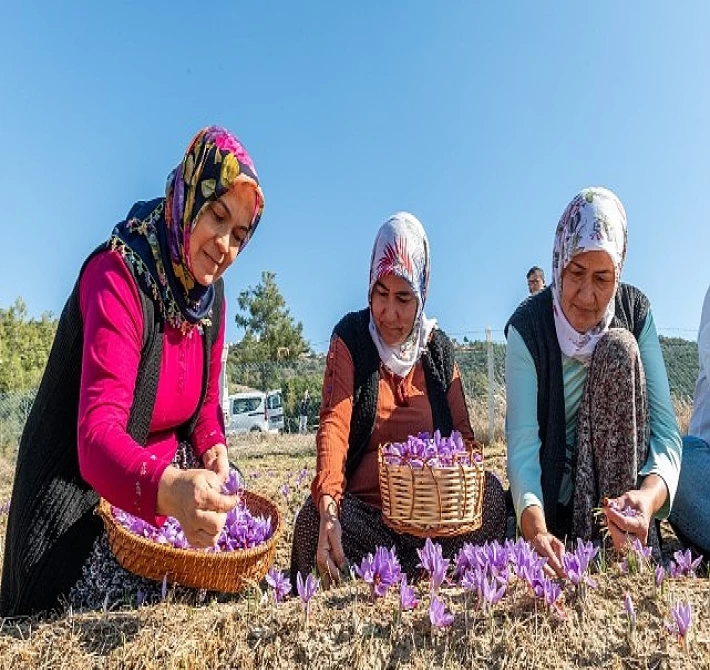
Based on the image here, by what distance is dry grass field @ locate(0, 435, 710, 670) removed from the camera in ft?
5.58

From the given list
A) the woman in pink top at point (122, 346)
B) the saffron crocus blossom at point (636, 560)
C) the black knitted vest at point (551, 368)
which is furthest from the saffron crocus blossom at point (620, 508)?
the woman in pink top at point (122, 346)

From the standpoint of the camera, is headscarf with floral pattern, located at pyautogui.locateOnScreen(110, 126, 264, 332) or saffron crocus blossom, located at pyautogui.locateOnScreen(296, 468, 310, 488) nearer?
headscarf with floral pattern, located at pyautogui.locateOnScreen(110, 126, 264, 332)

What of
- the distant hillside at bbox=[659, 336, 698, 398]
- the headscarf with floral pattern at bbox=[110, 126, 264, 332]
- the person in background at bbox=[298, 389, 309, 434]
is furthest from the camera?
Answer: the person in background at bbox=[298, 389, 309, 434]

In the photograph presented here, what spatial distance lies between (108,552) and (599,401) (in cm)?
182

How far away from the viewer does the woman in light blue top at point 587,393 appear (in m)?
2.51

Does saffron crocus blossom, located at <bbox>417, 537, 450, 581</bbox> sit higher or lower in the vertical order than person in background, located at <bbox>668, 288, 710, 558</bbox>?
lower

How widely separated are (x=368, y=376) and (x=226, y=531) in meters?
0.95

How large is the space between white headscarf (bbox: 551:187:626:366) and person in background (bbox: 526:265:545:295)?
4.93 meters

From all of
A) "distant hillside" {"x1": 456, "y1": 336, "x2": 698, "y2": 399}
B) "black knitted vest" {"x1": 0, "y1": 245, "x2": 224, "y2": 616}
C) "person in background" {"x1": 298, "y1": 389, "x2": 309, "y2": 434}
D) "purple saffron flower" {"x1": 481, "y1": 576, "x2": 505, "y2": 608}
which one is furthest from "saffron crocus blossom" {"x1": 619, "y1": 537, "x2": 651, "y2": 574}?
"person in background" {"x1": 298, "y1": 389, "x2": 309, "y2": 434}

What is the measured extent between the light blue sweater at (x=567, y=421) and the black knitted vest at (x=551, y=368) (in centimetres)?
4

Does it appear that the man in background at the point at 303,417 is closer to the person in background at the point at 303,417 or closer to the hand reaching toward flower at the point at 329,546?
the person in background at the point at 303,417

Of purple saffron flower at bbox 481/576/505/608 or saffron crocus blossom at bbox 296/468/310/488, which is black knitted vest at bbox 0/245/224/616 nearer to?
purple saffron flower at bbox 481/576/505/608

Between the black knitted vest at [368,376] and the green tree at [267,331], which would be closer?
the black knitted vest at [368,376]

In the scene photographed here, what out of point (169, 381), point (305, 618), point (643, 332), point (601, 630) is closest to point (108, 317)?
point (169, 381)
